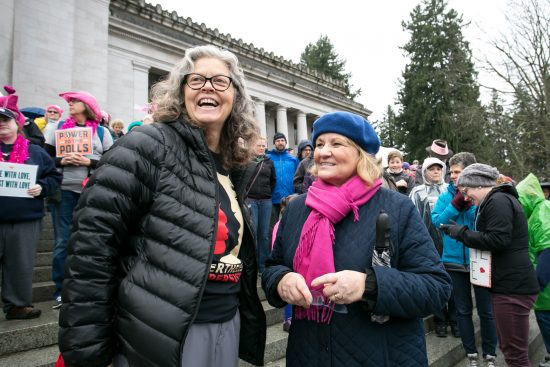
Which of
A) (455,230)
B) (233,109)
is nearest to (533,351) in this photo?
(455,230)

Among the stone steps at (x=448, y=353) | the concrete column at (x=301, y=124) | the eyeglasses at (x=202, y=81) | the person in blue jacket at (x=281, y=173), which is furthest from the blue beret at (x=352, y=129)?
the concrete column at (x=301, y=124)

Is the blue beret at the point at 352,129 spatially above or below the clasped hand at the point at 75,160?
below

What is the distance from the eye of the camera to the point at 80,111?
450 cm

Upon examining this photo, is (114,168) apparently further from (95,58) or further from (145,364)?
(95,58)

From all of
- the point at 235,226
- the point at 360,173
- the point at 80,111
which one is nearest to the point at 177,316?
the point at 235,226

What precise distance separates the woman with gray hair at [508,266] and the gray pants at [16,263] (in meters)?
4.52

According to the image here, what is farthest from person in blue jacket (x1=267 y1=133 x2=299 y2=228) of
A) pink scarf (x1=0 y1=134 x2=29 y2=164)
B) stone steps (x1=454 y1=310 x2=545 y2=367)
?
pink scarf (x1=0 y1=134 x2=29 y2=164)

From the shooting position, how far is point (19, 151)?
374cm

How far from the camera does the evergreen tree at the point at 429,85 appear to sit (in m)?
29.6

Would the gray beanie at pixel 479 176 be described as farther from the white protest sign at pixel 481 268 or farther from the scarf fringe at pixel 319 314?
the scarf fringe at pixel 319 314

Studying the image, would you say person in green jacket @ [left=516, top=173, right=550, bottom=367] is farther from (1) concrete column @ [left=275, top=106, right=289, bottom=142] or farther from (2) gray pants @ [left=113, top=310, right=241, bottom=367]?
(1) concrete column @ [left=275, top=106, right=289, bottom=142]

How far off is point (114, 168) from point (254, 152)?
1058 mm

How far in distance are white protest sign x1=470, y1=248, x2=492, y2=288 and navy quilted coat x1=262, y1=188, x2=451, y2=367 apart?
2152mm

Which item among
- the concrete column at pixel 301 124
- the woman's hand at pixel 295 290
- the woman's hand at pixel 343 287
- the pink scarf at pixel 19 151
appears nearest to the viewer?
the woman's hand at pixel 343 287
